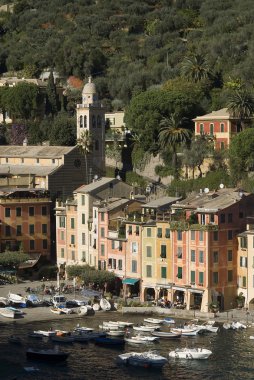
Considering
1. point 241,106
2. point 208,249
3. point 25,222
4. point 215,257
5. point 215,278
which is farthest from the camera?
point 241,106

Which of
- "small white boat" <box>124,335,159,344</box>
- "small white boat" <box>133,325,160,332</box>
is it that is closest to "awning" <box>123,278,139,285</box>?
"small white boat" <box>133,325,160,332</box>

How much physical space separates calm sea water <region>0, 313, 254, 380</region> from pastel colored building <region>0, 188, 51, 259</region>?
1022 inches

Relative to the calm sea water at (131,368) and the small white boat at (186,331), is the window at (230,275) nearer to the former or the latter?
the calm sea water at (131,368)

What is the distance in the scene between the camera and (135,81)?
174 m

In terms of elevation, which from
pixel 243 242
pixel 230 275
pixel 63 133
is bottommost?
pixel 230 275

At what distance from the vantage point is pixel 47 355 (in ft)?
334

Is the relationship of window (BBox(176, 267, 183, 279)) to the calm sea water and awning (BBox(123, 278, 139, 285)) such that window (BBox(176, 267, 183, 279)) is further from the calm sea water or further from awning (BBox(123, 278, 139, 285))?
the calm sea water

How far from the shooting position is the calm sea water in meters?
97.8

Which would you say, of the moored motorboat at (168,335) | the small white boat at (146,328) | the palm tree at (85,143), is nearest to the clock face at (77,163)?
the palm tree at (85,143)

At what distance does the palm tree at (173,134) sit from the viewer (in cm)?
14786

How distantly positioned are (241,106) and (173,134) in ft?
24.6

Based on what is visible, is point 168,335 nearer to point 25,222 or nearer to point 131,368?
point 131,368

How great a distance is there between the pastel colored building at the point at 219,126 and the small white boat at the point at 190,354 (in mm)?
47397

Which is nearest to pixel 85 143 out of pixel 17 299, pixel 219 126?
pixel 219 126
